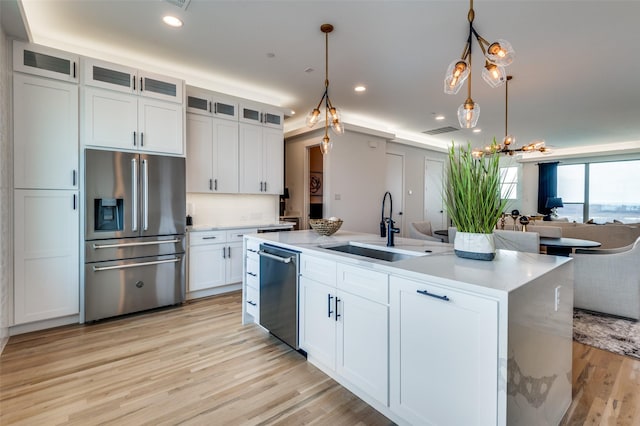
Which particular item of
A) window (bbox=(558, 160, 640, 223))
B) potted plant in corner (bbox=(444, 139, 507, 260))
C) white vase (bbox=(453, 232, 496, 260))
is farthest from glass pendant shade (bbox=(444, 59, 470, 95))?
window (bbox=(558, 160, 640, 223))

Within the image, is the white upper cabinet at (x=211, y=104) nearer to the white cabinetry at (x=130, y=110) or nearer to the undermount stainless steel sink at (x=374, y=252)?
the white cabinetry at (x=130, y=110)

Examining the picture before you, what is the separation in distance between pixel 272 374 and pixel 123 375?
3.50 feet

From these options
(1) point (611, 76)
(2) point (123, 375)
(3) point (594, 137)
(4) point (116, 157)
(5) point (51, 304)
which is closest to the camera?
(2) point (123, 375)

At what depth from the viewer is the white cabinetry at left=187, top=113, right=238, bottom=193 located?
13.0 feet

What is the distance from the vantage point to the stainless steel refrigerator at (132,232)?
3.03m

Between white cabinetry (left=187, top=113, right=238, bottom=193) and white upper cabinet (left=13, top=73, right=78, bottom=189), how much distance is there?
1.22m

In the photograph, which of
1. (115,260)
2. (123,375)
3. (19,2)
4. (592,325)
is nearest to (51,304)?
(115,260)

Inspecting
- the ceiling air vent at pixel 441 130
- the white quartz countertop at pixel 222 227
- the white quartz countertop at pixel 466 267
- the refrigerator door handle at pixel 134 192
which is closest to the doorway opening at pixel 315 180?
the white quartz countertop at pixel 222 227

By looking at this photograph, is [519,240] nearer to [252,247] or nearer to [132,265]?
[252,247]

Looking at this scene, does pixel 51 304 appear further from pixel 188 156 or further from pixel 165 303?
pixel 188 156

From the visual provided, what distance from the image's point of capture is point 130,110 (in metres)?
3.26

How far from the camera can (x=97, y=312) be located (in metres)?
3.06

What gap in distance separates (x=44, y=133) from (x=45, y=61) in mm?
677

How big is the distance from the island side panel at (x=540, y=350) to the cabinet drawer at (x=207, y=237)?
3452 mm
